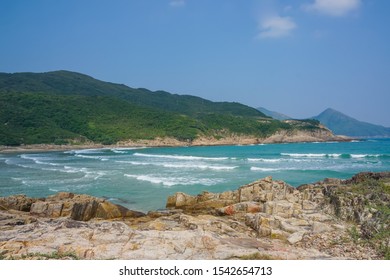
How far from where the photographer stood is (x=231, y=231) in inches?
368

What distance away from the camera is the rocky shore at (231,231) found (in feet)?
22.3

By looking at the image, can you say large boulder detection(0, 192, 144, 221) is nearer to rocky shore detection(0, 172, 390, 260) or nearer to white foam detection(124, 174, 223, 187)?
→ rocky shore detection(0, 172, 390, 260)

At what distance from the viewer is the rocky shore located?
6785 millimetres

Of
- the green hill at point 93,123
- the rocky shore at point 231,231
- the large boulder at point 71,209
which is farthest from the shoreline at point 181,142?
the rocky shore at point 231,231

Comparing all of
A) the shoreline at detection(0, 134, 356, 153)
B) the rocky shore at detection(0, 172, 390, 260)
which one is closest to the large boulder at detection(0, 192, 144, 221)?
the rocky shore at detection(0, 172, 390, 260)

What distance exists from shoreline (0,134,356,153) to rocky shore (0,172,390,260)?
66.2 m

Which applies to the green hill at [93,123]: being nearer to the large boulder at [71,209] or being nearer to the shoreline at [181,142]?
the shoreline at [181,142]

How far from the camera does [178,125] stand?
105625 mm

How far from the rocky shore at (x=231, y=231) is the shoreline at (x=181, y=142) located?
6620 cm

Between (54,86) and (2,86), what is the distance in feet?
99.8

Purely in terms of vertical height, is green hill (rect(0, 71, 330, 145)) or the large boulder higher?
green hill (rect(0, 71, 330, 145))

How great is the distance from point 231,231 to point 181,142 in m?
88.4

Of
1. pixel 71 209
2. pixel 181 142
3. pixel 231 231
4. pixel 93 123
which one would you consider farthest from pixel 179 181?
pixel 93 123

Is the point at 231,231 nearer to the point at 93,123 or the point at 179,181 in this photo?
the point at 179,181
